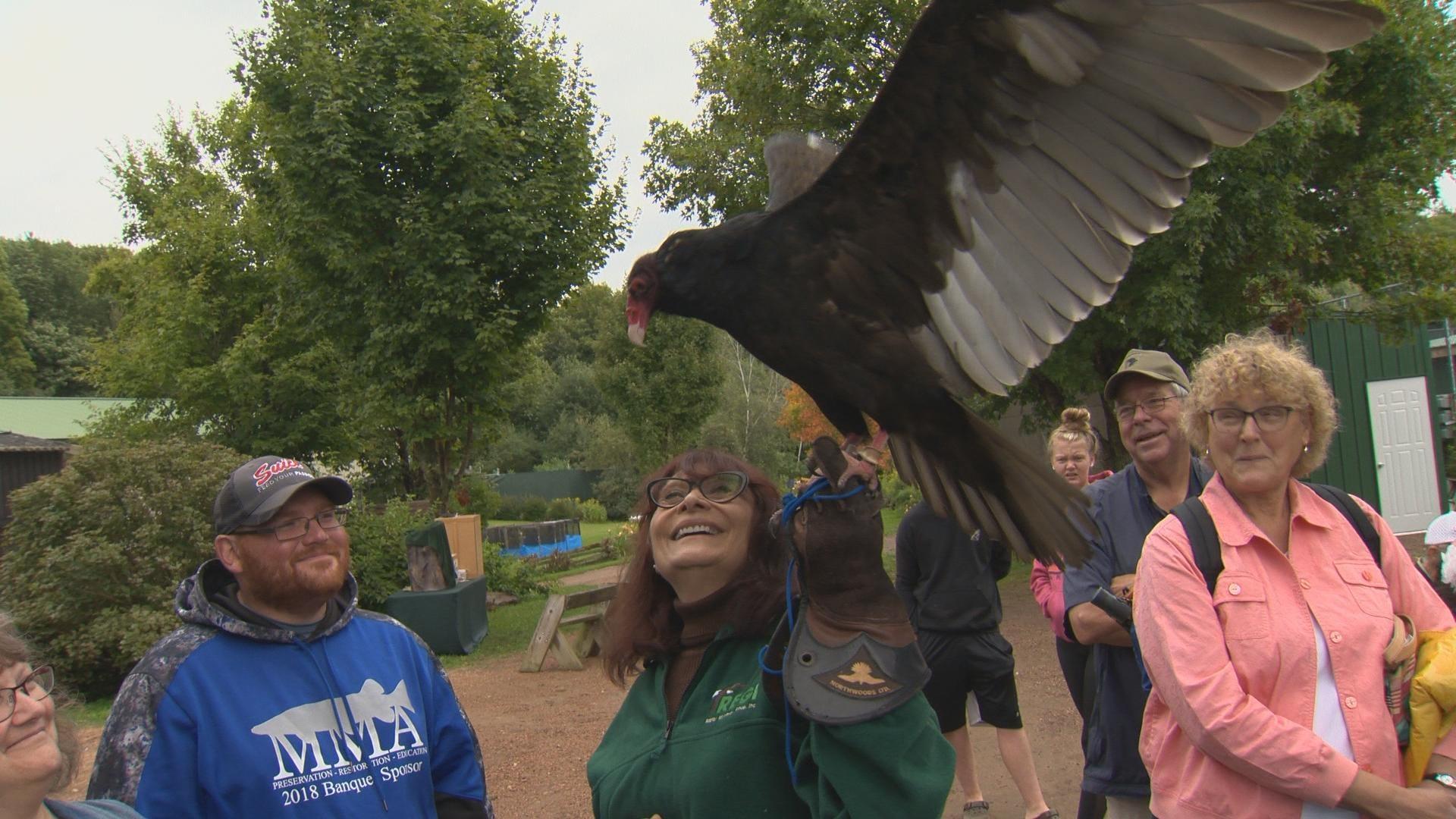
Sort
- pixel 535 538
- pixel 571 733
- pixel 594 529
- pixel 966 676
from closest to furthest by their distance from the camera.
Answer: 1. pixel 966 676
2. pixel 571 733
3. pixel 535 538
4. pixel 594 529

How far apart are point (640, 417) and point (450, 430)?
1097 centimetres

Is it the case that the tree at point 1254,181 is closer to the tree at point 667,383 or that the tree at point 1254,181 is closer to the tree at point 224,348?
the tree at point 224,348

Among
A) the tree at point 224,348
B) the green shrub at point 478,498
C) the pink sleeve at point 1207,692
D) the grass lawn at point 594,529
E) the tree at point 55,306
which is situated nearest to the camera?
the pink sleeve at point 1207,692

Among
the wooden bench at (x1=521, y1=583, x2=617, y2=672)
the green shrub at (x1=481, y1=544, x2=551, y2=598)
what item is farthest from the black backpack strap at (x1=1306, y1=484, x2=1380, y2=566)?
the green shrub at (x1=481, y1=544, x2=551, y2=598)

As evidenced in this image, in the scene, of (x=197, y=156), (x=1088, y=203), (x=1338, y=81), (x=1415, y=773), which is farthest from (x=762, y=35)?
(x=197, y=156)

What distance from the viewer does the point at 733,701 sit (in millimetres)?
1828

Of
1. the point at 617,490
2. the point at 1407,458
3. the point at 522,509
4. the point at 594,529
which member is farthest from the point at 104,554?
the point at 617,490

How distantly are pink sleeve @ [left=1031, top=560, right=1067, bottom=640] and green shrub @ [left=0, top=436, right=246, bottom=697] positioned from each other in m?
7.43

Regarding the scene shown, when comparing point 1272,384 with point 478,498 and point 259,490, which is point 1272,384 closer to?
point 259,490

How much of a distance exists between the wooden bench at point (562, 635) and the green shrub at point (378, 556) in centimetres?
226

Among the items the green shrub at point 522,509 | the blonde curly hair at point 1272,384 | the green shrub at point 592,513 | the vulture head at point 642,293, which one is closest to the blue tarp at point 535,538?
the green shrub at point 592,513

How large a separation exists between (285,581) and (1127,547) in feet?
7.99

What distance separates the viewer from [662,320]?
19109mm

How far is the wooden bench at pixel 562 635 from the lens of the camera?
875 cm
